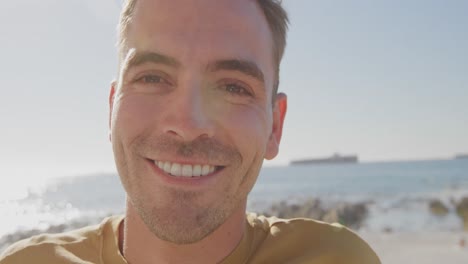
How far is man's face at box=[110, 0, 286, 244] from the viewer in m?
1.85

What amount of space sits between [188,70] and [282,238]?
837mm

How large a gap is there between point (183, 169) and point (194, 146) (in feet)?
0.32

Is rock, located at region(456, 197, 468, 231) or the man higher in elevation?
the man

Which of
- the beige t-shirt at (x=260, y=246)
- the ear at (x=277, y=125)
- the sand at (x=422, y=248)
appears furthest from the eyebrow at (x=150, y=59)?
the sand at (x=422, y=248)

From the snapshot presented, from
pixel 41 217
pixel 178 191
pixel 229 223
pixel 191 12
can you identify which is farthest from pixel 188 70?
pixel 41 217

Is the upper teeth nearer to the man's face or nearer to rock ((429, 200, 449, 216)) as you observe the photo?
the man's face

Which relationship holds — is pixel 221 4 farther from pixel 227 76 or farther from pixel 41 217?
pixel 41 217

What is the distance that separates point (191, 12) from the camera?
205 cm

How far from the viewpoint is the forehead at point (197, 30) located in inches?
77.9

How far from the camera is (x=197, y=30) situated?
2.01 meters

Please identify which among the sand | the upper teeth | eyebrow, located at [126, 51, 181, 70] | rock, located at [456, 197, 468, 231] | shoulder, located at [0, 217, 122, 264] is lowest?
rock, located at [456, 197, 468, 231]

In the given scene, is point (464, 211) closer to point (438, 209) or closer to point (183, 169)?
point (438, 209)

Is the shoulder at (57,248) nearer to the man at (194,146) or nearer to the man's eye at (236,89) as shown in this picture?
the man at (194,146)

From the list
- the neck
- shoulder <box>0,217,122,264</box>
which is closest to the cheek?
the neck
